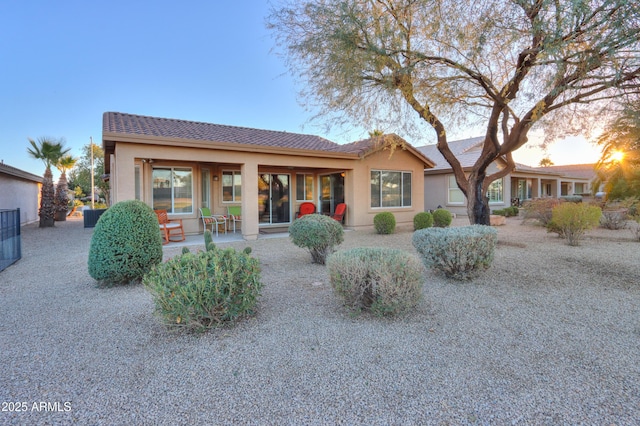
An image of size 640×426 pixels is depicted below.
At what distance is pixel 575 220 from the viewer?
9.11 metres

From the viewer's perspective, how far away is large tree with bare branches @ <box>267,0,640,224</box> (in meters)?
5.36

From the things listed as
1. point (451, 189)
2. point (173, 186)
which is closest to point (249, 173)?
point (173, 186)

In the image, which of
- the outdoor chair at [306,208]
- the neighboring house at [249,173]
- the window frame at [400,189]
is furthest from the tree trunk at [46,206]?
the window frame at [400,189]

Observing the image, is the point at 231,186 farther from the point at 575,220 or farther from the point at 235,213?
the point at 575,220

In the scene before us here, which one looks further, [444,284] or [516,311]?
[444,284]

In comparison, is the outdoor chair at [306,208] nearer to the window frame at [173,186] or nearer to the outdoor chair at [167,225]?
the window frame at [173,186]

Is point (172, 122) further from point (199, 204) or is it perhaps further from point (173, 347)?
point (173, 347)

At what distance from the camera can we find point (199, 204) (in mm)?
11477

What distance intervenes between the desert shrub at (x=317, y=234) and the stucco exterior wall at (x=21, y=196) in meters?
16.0

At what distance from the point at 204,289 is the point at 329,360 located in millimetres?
1503

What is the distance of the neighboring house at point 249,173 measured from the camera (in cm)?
909

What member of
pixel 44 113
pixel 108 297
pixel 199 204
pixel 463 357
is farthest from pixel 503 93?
pixel 44 113

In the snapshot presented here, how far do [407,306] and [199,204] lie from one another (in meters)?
9.44

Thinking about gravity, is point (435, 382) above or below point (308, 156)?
below
